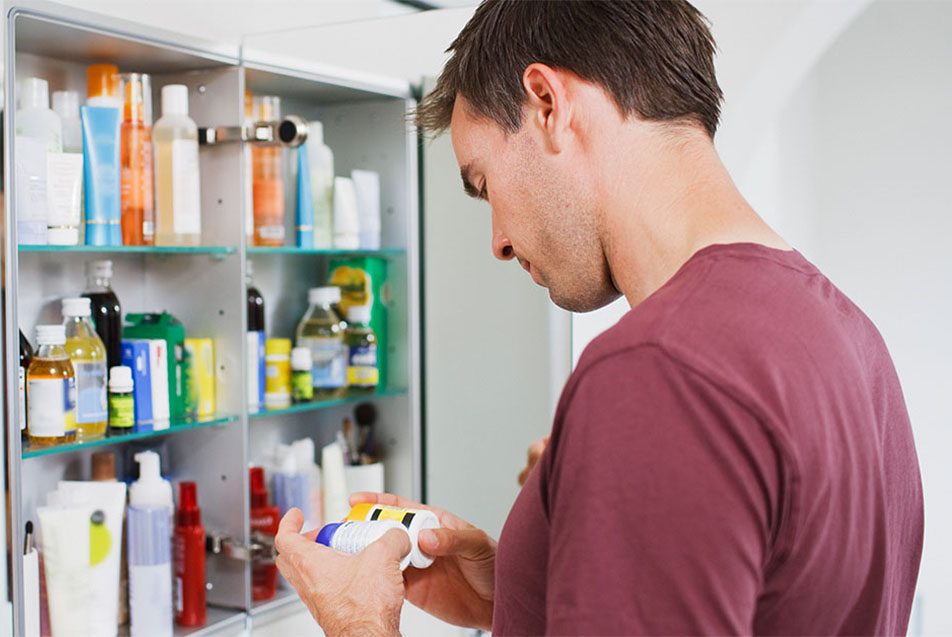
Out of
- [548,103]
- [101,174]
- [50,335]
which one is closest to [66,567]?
[50,335]

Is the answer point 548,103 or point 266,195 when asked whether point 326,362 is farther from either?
point 548,103

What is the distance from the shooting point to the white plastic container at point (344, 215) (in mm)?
1659

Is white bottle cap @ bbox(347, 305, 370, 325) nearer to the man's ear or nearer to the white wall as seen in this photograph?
the man's ear

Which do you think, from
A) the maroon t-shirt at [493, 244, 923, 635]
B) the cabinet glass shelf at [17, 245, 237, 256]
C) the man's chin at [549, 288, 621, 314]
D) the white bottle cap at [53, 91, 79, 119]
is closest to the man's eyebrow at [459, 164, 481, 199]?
the man's chin at [549, 288, 621, 314]

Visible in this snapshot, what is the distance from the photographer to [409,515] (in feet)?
3.24

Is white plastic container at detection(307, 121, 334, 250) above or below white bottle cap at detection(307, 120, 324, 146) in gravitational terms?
below

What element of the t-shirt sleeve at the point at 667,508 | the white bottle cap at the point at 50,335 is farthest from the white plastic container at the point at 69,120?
the t-shirt sleeve at the point at 667,508

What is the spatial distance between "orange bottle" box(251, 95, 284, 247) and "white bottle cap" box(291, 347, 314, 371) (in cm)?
17

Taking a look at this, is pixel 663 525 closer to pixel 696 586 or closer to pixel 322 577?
pixel 696 586

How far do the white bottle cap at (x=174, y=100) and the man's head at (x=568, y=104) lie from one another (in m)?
0.71

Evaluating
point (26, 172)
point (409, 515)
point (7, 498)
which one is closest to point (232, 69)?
point (26, 172)

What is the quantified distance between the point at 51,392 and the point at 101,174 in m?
0.29

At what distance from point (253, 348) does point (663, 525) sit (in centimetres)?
113

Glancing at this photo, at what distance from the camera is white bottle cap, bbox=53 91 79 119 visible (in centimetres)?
130
